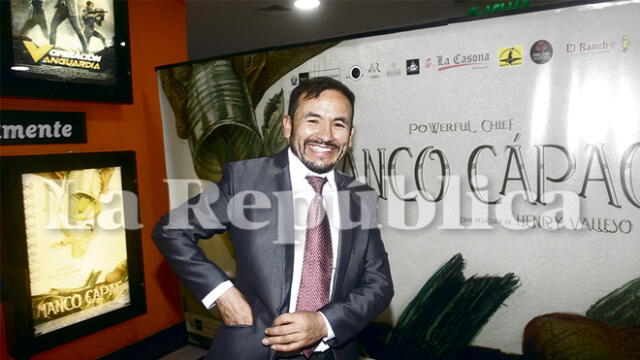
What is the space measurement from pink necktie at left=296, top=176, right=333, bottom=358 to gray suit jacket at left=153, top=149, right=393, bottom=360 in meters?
0.04

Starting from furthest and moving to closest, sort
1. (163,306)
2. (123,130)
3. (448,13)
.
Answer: (448,13) < (163,306) < (123,130)

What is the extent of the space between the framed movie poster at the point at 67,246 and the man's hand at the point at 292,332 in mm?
Answer: 1711

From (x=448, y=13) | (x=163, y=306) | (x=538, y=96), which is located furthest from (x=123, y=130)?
(x=448, y=13)

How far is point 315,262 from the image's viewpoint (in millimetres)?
1675

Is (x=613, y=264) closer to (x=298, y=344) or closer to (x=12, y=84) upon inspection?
(x=298, y=344)

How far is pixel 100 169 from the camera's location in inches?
114

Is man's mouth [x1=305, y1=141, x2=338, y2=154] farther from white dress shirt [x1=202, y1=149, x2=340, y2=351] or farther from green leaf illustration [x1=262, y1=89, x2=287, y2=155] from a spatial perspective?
green leaf illustration [x1=262, y1=89, x2=287, y2=155]

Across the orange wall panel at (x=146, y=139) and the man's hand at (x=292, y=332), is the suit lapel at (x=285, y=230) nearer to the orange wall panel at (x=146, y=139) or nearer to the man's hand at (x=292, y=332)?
the man's hand at (x=292, y=332)

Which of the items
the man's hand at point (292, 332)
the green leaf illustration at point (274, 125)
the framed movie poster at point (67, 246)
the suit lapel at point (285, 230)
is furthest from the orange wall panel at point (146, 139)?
the man's hand at point (292, 332)

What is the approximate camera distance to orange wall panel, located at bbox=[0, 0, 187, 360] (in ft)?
9.70

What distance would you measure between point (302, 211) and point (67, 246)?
5.87 ft

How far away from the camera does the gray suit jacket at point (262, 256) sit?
63.3 inches

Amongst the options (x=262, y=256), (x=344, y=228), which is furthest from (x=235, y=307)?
(x=344, y=228)

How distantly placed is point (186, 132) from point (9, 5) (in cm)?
120
